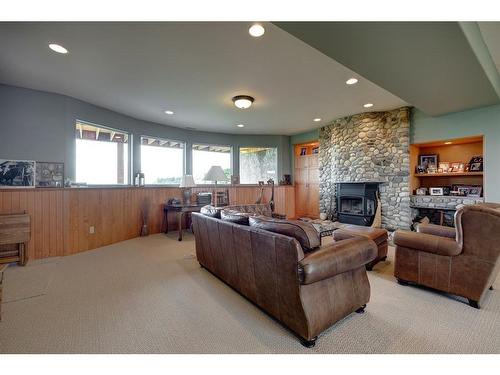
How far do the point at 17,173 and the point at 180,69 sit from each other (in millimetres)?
3090

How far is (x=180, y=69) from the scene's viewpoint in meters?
3.02

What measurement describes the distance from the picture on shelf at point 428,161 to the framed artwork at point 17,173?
759 cm

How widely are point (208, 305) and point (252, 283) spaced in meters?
0.48

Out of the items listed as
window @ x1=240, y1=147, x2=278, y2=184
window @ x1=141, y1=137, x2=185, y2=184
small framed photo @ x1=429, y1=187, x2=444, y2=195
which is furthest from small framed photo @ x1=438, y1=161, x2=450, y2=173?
window @ x1=141, y1=137, x2=185, y2=184

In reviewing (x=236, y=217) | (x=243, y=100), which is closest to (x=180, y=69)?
(x=243, y=100)

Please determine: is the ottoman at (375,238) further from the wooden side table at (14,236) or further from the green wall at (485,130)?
the wooden side table at (14,236)

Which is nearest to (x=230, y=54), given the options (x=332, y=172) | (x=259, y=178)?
(x=332, y=172)

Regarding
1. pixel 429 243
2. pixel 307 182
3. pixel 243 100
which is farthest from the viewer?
pixel 307 182

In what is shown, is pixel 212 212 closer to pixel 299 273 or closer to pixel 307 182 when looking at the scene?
pixel 299 273

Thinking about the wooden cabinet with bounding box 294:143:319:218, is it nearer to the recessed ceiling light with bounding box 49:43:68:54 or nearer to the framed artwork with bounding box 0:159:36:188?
the recessed ceiling light with bounding box 49:43:68:54

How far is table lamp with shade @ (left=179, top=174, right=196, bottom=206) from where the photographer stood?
4918 millimetres

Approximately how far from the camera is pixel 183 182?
4.93m

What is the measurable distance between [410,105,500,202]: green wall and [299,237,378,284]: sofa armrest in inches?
152

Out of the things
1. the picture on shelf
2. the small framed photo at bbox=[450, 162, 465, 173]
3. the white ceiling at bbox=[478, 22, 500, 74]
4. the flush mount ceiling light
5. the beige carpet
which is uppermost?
the white ceiling at bbox=[478, 22, 500, 74]
